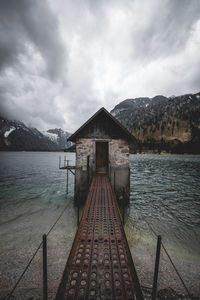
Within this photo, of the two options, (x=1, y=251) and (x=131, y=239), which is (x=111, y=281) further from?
(x=1, y=251)

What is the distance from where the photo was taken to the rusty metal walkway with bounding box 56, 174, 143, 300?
2.08m

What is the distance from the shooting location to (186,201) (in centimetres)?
1273

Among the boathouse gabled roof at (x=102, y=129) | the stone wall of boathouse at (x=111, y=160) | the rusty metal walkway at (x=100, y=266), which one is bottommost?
the rusty metal walkway at (x=100, y=266)

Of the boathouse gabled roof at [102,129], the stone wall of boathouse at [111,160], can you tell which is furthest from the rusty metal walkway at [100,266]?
the boathouse gabled roof at [102,129]

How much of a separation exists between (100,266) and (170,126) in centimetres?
14972

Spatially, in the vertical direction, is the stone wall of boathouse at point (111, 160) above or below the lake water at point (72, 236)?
above

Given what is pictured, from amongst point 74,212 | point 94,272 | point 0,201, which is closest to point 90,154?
point 74,212

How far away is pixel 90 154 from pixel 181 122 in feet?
506

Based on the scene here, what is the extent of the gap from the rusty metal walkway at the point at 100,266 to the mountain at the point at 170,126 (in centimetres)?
11529

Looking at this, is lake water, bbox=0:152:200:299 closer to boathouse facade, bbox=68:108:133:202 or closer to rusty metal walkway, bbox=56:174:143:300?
rusty metal walkway, bbox=56:174:143:300

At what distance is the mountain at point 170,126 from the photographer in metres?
110

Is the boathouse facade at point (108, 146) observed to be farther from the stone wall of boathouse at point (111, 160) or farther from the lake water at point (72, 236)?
the lake water at point (72, 236)

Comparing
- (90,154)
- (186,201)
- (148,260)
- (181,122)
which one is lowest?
(186,201)

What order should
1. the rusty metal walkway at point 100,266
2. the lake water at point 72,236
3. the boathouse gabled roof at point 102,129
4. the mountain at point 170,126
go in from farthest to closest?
the mountain at point 170,126, the boathouse gabled roof at point 102,129, the lake water at point 72,236, the rusty metal walkway at point 100,266
